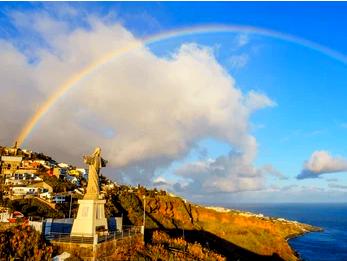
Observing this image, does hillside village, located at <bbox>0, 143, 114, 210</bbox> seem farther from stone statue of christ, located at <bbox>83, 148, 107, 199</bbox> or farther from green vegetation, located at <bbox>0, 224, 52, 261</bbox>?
green vegetation, located at <bbox>0, 224, 52, 261</bbox>

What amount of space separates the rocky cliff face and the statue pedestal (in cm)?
3491

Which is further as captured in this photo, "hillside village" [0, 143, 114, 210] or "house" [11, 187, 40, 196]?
"house" [11, 187, 40, 196]

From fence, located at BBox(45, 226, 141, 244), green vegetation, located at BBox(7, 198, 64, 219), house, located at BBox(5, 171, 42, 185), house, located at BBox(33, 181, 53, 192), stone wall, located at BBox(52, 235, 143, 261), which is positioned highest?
house, located at BBox(5, 171, 42, 185)

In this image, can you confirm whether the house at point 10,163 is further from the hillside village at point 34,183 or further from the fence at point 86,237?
the fence at point 86,237

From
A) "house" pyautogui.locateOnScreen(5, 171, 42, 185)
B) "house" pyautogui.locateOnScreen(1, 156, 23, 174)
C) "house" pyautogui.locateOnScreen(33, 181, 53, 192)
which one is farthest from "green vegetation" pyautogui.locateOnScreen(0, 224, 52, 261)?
"house" pyautogui.locateOnScreen(1, 156, 23, 174)

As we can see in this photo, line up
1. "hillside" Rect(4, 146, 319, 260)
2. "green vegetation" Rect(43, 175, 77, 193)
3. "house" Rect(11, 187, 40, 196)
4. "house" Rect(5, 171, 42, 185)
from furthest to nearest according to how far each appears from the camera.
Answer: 1. "house" Rect(5, 171, 42, 185)
2. "green vegetation" Rect(43, 175, 77, 193)
3. "house" Rect(11, 187, 40, 196)
4. "hillside" Rect(4, 146, 319, 260)

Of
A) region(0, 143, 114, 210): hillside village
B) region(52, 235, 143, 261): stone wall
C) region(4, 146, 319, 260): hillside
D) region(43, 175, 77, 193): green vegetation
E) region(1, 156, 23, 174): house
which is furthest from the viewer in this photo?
region(1, 156, 23, 174): house

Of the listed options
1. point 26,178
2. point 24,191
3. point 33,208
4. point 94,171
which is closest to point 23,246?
point 94,171

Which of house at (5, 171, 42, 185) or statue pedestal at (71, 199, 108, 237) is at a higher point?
house at (5, 171, 42, 185)

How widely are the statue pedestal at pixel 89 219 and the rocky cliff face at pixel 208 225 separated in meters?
34.9

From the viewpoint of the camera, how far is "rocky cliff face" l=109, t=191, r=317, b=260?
71.0 m

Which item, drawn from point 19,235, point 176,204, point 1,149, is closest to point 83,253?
point 19,235

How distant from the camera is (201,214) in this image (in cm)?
8994

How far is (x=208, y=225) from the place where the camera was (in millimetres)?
86938
